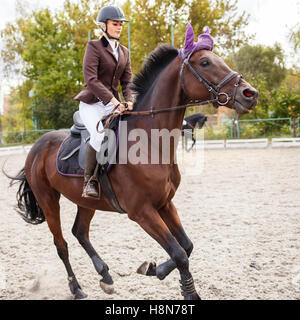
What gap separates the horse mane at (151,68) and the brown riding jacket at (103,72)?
127 millimetres

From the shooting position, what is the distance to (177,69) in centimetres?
317

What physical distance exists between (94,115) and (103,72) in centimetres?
44

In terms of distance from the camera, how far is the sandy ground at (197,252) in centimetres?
371

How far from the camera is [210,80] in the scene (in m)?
2.93

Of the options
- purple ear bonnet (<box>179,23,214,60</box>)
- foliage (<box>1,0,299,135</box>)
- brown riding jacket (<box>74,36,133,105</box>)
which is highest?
foliage (<box>1,0,299,135</box>)

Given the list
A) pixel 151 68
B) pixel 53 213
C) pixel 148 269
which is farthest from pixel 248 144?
pixel 148 269

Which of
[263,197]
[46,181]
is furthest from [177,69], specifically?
[263,197]

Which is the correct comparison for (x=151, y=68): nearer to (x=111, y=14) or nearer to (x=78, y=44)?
(x=111, y=14)

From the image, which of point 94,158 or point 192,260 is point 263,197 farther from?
point 94,158

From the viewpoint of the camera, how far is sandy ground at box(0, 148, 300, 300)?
371 centimetres

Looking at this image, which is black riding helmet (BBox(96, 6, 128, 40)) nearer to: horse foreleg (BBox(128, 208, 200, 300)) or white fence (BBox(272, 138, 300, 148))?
horse foreleg (BBox(128, 208, 200, 300))

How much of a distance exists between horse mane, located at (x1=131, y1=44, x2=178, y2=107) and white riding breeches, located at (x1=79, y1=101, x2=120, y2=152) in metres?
0.31

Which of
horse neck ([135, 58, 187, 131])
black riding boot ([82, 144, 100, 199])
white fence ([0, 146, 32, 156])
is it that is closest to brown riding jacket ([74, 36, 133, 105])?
horse neck ([135, 58, 187, 131])

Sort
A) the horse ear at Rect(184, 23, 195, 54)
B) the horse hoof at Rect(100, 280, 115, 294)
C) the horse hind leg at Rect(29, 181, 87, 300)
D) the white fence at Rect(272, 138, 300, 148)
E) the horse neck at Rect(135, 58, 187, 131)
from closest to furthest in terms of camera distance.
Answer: the horse ear at Rect(184, 23, 195, 54)
the horse neck at Rect(135, 58, 187, 131)
the horse hoof at Rect(100, 280, 115, 294)
the horse hind leg at Rect(29, 181, 87, 300)
the white fence at Rect(272, 138, 300, 148)
